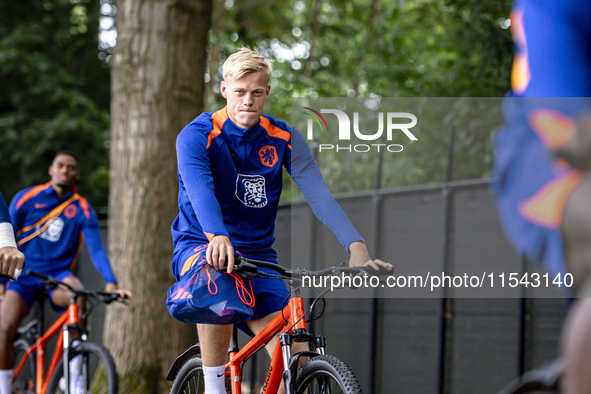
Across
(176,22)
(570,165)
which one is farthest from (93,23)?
(570,165)

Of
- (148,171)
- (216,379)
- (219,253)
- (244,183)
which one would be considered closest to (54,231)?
(148,171)

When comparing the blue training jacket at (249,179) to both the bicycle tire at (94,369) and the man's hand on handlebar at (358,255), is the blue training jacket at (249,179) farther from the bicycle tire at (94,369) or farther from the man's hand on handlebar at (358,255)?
the bicycle tire at (94,369)

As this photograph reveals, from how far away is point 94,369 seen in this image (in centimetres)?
583

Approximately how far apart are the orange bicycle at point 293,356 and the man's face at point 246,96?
68 cm

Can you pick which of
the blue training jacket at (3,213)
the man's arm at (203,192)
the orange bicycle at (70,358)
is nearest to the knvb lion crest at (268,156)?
the man's arm at (203,192)

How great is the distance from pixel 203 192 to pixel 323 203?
1.95 ft

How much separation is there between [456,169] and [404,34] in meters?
5.28

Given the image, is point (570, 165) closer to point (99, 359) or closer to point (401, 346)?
point (99, 359)

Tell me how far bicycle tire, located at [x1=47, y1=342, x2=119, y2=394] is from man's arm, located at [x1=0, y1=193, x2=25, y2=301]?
2.34 m

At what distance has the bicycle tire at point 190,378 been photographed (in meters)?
3.64

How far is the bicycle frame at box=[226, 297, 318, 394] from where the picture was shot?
3.10m

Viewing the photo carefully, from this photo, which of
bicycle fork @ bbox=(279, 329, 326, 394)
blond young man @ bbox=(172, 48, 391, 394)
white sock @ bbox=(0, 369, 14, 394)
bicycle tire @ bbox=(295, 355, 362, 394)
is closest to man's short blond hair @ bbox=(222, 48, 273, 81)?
blond young man @ bbox=(172, 48, 391, 394)

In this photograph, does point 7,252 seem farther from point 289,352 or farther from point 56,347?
point 56,347

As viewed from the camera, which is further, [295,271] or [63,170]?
[63,170]
